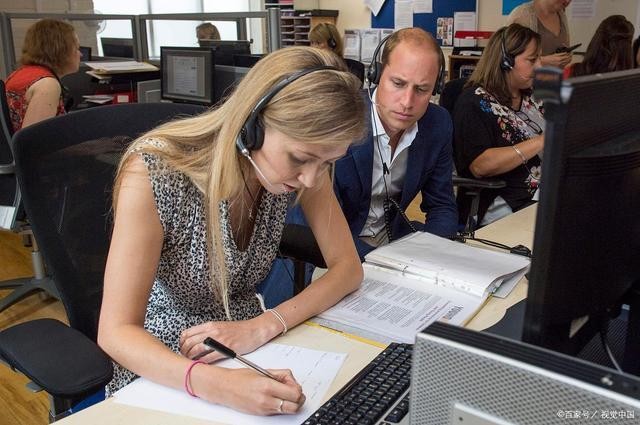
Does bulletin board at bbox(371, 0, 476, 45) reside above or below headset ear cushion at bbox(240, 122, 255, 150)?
above

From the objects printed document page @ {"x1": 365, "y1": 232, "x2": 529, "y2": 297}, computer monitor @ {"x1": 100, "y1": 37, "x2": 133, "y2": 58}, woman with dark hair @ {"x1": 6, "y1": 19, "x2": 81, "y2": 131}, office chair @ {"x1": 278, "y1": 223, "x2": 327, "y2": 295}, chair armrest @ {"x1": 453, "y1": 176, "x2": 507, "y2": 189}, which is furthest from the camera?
computer monitor @ {"x1": 100, "y1": 37, "x2": 133, "y2": 58}

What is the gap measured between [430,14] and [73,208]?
15.4 ft

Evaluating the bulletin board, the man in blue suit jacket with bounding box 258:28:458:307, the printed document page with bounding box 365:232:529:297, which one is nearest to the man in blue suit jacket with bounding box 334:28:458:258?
the man in blue suit jacket with bounding box 258:28:458:307

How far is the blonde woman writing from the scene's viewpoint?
92cm

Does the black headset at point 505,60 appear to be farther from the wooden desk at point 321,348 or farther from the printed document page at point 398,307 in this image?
the printed document page at point 398,307

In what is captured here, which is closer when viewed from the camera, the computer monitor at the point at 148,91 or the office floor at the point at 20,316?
the office floor at the point at 20,316

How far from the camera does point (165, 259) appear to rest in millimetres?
1115

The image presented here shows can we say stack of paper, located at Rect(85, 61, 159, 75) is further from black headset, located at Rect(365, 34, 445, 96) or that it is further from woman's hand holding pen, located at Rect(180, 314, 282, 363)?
woman's hand holding pen, located at Rect(180, 314, 282, 363)

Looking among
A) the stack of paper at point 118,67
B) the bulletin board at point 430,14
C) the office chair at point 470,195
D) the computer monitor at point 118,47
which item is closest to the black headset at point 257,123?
the office chair at point 470,195

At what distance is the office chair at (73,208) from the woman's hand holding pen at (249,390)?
0.51 ft

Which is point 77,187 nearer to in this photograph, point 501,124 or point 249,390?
point 249,390

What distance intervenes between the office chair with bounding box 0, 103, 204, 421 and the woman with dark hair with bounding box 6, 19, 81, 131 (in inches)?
60.8

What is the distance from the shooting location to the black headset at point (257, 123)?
0.97 metres

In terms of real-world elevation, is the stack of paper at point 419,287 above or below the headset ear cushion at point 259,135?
below
